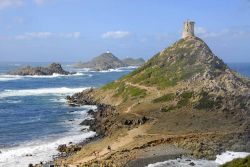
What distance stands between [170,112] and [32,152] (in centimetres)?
2815

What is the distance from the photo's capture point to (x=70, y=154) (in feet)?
188

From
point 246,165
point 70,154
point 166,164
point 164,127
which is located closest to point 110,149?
point 70,154

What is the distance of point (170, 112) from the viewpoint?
78.1m

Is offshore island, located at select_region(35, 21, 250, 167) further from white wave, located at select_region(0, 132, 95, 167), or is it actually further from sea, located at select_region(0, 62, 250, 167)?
sea, located at select_region(0, 62, 250, 167)

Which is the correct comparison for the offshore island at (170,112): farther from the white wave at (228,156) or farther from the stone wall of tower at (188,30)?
the white wave at (228,156)

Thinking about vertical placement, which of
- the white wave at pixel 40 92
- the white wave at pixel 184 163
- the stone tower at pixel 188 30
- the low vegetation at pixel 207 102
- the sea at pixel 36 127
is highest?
the stone tower at pixel 188 30

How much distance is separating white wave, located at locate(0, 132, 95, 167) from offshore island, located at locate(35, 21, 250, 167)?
219 cm

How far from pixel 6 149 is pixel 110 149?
1372 cm

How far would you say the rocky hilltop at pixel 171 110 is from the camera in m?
57.0

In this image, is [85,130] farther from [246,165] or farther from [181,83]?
[246,165]

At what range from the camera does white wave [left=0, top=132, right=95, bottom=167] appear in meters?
53.5

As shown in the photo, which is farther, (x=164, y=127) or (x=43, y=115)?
(x=43, y=115)

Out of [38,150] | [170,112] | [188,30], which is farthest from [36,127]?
[188,30]

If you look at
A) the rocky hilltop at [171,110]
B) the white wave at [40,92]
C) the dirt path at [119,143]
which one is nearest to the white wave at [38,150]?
the rocky hilltop at [171,110]
